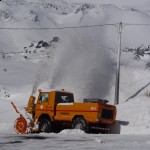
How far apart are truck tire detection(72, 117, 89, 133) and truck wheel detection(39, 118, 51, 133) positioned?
5.65ft

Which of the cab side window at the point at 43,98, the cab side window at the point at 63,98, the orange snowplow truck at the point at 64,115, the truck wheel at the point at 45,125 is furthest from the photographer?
the cab side window at the point at 43,98

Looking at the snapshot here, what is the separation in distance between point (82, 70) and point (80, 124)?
28.8 metres

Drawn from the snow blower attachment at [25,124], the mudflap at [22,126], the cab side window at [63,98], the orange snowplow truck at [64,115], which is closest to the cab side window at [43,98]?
the orange snowplow truck at [64,115]

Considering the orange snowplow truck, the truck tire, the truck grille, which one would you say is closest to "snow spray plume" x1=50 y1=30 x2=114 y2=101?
the orange snowplow truck

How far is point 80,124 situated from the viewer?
2383 cm

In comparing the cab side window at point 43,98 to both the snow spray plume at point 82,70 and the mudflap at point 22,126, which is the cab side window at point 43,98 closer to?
the mudflap at point 22,126

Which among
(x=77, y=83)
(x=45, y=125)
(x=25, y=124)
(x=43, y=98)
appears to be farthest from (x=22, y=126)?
(x=77, y=83)

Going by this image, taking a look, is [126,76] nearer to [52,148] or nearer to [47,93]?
[47,93]

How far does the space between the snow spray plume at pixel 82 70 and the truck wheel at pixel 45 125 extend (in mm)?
18482

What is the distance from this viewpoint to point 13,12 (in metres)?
172

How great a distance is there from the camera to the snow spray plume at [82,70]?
157 feet

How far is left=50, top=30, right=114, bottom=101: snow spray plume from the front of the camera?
157 ft

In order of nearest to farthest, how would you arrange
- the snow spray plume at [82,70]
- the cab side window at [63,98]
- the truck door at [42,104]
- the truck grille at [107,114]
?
the truck grille at [107,114] < the cab side window at [63,98] < the truck door at [42,104] < the snow spray plume at [82,70]

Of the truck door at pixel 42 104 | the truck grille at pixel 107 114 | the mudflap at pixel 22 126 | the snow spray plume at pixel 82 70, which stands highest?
the snow spray plume at pixel 82 70
